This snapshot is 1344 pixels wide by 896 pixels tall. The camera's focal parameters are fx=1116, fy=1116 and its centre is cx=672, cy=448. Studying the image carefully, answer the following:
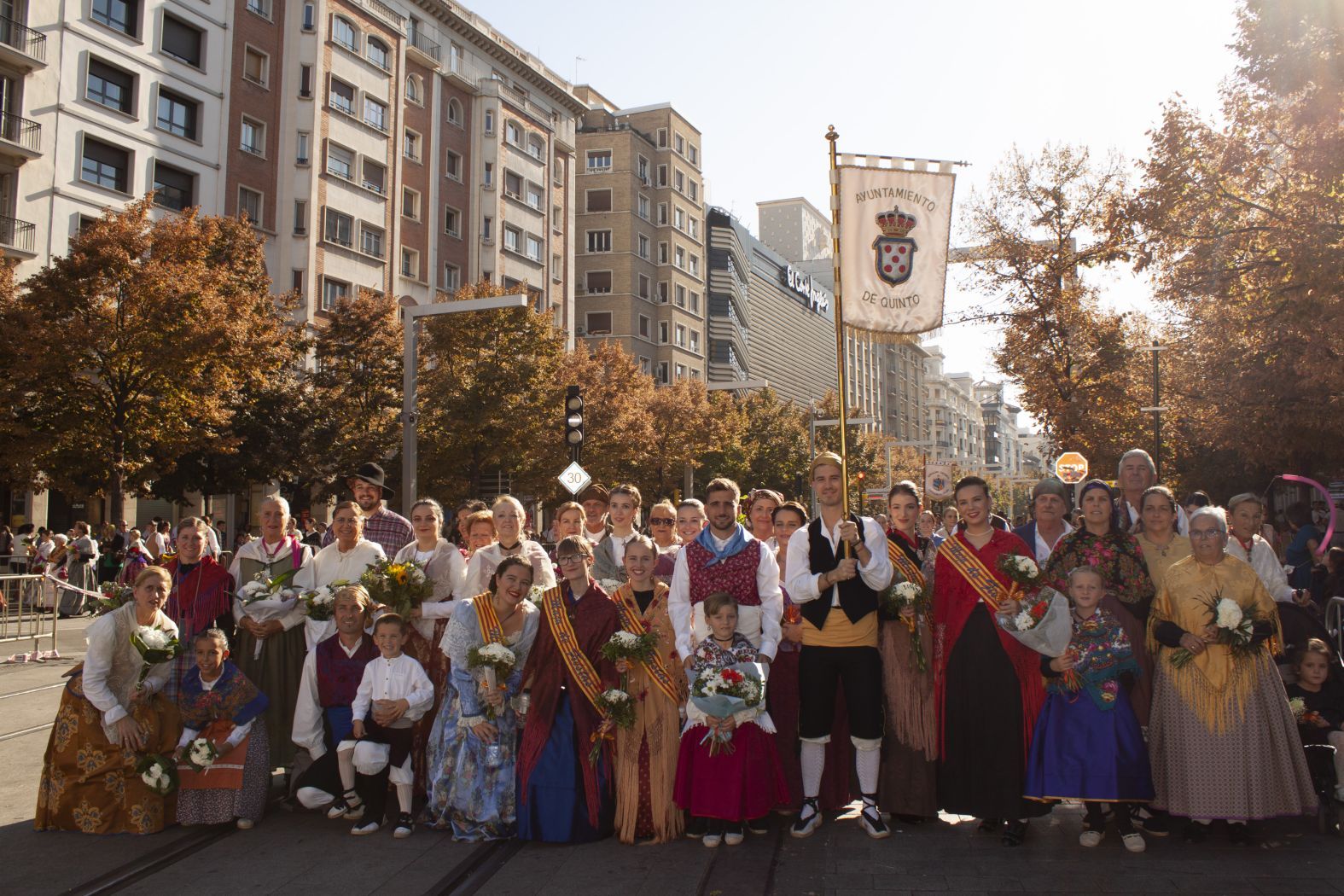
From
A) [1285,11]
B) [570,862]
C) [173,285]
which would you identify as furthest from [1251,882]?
[173,285]

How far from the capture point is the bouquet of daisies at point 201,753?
21.5 ft

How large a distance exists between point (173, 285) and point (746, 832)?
20.6 meters

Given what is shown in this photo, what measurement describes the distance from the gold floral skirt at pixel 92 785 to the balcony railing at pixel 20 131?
1033 inches

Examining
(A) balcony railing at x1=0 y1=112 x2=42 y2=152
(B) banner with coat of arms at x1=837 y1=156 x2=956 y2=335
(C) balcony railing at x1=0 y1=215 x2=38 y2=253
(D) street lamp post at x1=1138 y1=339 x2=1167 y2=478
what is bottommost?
(B) banner with coat of arms at x1=837 y1=156 x2=956 y2=335

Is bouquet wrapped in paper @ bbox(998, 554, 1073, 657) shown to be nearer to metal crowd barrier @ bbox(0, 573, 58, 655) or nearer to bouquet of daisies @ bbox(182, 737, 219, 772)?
bouquet of daisies @ bbox(182, 737, 219, 772)

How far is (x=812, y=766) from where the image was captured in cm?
659

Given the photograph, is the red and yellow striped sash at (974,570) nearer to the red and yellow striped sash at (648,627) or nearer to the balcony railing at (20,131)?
the red and yellow striped sash at (648,627)

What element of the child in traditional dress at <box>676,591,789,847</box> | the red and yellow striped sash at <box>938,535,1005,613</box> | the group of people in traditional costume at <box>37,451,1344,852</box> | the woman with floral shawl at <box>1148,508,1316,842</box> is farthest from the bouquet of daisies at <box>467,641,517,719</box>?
the woman with floral shawl at <box>1148,508,1316,842</box>

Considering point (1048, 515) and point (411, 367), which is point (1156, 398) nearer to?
point (411, 367)

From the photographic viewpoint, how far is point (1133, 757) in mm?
6129

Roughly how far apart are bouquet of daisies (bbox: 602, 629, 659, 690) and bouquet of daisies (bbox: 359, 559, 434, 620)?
1.53 meters

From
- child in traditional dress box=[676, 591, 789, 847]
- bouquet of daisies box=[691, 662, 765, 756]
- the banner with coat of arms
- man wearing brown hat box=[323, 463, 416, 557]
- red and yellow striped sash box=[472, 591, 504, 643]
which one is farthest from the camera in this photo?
man wearing brown hat box=[323, 463, 416, 557]

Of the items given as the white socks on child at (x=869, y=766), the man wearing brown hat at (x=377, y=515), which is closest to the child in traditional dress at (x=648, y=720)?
the white socks on child at (x=869, y=766)

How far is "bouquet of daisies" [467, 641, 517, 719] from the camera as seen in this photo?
21.0 feet
